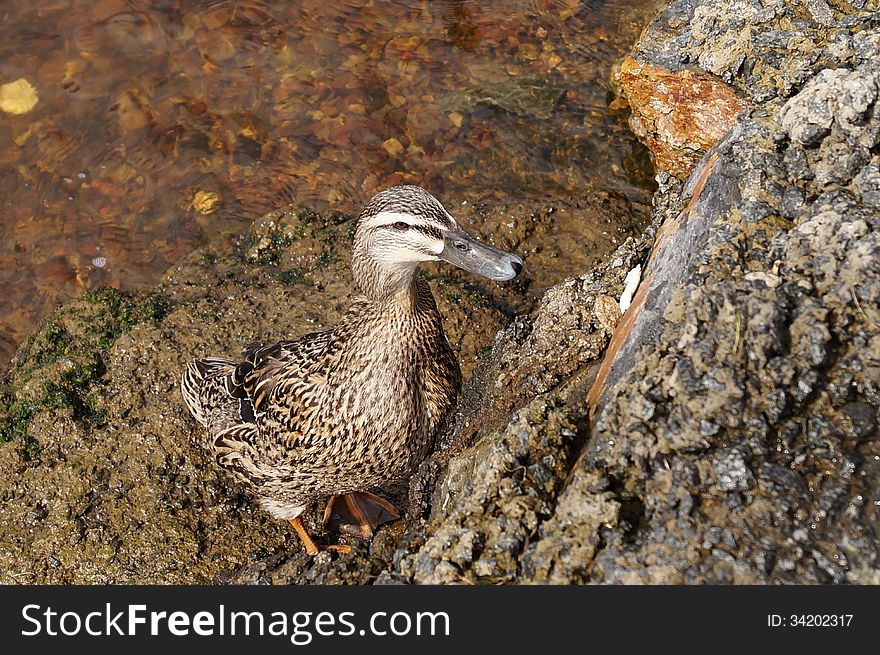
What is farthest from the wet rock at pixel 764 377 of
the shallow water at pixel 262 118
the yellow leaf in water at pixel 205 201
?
the yellow leaf in water at pixel 205 201

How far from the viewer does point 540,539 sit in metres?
2.47

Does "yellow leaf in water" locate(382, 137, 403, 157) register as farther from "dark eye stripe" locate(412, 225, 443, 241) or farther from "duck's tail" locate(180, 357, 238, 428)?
"dark eye stripe" locate(412, 225, 443, 241)

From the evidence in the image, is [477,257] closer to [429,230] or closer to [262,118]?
[429,230]

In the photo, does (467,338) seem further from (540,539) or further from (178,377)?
(540,539)

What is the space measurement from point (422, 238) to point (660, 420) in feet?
5.02

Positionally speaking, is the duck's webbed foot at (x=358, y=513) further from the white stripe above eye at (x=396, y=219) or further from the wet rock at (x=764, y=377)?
the wet rock at (x=764, y=377)

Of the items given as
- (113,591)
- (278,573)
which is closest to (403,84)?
(278,573)

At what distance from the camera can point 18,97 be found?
7.00 m

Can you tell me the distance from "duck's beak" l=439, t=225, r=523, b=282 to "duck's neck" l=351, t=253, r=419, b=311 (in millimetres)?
296

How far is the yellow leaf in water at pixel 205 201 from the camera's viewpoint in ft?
20.9

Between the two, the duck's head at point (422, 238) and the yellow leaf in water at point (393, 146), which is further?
the yellow leaf in water at point (393, 146)

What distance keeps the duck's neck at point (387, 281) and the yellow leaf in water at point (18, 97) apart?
4507mm

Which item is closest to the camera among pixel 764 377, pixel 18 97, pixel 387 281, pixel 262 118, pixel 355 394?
pixel 764 377

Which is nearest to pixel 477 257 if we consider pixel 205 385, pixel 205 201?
pixel 205 385
